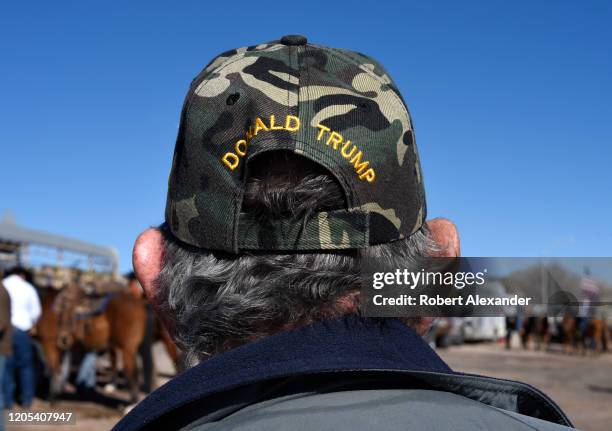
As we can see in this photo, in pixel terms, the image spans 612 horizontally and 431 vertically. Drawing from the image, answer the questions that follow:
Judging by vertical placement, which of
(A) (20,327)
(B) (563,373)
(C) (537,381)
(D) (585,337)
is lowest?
(C) (537,381)

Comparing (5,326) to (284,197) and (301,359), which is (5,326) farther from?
(301,359)

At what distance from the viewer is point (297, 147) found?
132 centimetres

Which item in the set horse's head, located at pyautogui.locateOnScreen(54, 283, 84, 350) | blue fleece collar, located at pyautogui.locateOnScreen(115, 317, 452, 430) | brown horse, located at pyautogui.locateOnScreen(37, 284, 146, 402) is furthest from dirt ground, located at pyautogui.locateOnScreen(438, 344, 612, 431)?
blue fleece collar, located at pyautogui.locateOnScreen(115, 317, 452, 430)

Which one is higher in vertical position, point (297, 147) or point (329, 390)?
point (297, 147)

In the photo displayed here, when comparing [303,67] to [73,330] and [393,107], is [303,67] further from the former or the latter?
[73,330]

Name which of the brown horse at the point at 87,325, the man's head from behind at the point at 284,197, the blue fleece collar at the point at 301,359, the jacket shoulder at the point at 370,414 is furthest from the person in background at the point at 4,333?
the jacket shoulder at the point at 370,414

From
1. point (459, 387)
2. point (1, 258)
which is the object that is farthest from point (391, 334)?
point (1, 258)

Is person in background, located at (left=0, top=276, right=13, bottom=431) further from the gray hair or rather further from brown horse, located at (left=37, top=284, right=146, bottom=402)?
the gray hair

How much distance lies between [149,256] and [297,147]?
0.44 m

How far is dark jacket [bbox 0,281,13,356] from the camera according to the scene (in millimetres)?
7336

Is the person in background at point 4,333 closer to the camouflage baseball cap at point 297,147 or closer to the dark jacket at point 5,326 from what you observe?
the dark jacket at point 5,326

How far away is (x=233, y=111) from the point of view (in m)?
1.37

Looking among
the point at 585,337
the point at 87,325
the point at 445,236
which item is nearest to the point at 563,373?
the point at 585,337

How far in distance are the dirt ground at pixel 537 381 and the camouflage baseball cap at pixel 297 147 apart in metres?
9.58
